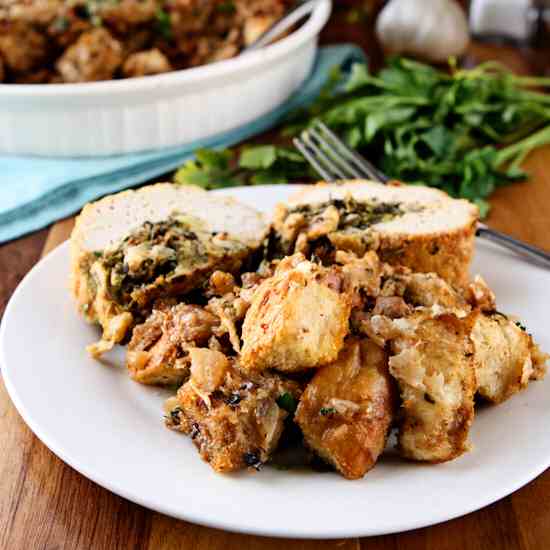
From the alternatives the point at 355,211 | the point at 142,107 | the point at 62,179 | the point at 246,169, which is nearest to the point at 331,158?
the point at 246,169

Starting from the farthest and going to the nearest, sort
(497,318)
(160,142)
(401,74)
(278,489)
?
(401,74)
(160,142)
(497,318)
(278,489)

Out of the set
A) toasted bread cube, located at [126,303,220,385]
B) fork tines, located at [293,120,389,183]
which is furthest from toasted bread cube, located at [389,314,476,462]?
fork tines, located at [293,120,389,183]

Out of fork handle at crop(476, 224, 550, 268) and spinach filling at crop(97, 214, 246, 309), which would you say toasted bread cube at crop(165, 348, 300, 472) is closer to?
spinach filling at crop(97, 214, 246, 309)

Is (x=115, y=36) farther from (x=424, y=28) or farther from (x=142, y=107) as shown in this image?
(x=424, y=28)

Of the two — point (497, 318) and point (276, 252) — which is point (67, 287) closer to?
point (276, 252)

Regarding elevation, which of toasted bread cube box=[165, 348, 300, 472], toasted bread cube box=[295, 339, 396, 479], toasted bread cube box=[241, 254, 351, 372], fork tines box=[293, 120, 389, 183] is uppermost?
toasted bread cube box=[241, 254, 351, 372]

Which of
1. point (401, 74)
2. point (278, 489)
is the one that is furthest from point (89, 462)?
point (401, 74)
